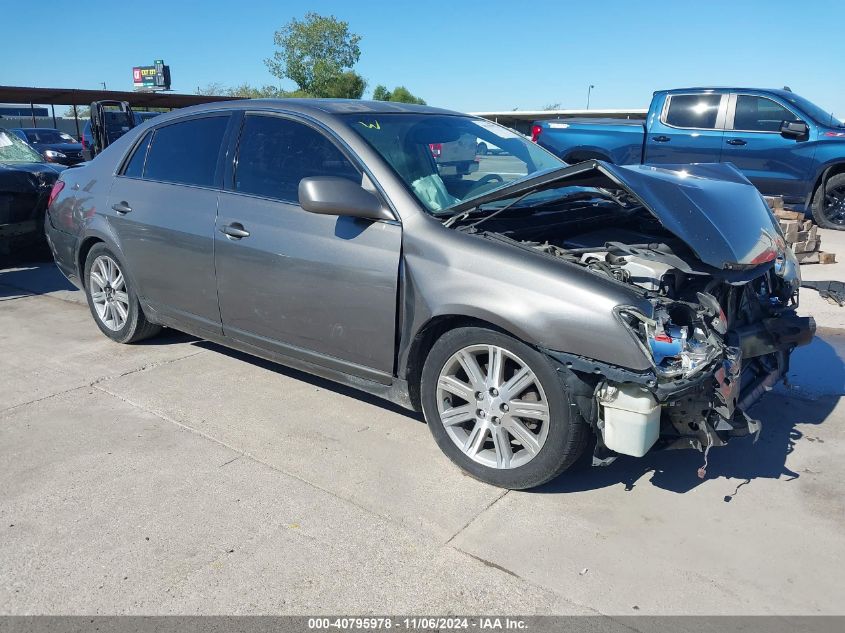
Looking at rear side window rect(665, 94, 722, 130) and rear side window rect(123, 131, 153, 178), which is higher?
rear side window rect(665, 94, 722, 130)

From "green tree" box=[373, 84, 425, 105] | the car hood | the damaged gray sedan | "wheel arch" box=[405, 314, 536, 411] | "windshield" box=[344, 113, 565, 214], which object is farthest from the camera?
"green tree" box=[373, 84, 425, 105]

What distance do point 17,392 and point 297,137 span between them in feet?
8.11

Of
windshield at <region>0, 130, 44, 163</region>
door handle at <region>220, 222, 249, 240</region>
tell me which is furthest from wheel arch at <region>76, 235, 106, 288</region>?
windshield at <region>0, 130, 44, 163</region>

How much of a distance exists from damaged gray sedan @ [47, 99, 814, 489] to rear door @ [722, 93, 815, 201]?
242 inches

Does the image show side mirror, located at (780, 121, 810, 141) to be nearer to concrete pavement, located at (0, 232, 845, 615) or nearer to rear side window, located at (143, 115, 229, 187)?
concrete pavement, located at (0, 232, 845, 615)

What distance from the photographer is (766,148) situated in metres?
9.75

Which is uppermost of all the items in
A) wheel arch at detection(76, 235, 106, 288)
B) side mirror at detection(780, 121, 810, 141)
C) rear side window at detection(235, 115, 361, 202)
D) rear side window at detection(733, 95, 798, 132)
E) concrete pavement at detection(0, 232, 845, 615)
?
rear side window at detection(733, 95, 798, 132)

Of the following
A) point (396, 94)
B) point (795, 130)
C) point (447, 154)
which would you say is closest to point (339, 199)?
point (447, 154)

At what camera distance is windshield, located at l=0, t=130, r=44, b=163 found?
850 cm

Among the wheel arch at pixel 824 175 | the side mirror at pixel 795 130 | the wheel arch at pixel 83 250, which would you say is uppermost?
the side mirror at pixel 795 130

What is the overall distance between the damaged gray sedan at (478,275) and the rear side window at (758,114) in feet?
20.7

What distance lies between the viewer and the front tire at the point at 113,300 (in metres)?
5.18

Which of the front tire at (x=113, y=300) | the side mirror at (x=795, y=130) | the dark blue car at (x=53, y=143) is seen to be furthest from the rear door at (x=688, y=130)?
the dark blue car at (x=53, y=143)

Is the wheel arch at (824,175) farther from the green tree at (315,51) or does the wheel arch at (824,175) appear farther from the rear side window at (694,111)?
the green tree at (315,51)
